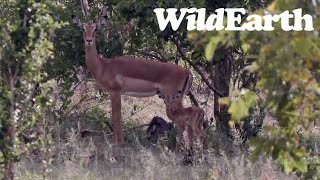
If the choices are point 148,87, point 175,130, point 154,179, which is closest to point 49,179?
point 154,179

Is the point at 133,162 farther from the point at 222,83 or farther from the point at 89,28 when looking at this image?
the point at 222,83

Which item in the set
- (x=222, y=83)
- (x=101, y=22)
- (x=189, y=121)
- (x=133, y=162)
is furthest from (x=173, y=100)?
(x=133, y=162)

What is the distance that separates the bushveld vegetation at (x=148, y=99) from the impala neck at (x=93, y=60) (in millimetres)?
174

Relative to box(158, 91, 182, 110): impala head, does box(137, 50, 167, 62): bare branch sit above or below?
above

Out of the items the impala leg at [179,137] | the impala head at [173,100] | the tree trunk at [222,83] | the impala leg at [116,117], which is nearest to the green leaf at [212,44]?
the impala leg at [179,137]

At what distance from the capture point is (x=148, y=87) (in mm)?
9195

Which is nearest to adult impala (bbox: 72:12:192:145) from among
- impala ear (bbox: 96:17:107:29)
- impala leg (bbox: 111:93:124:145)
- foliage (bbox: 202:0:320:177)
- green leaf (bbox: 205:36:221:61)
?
impala leg (bbox: 111:93:124:145)

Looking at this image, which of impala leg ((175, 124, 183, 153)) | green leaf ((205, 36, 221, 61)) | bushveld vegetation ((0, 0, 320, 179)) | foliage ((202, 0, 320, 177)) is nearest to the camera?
foliage ((202, 0, 320, 177))

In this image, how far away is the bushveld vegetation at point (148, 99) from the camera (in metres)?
2.88

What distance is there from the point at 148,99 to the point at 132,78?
327 cm

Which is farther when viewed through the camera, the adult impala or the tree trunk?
the tree trunk

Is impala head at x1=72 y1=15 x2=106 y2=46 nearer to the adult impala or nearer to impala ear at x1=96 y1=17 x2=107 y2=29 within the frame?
impala ear at x1=96 y1=17 x2=107 y2=29

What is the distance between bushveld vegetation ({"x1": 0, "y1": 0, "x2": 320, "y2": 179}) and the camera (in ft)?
9.45

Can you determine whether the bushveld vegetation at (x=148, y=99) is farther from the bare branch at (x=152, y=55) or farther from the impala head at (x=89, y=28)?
the impala head at (x=89, y=28)
